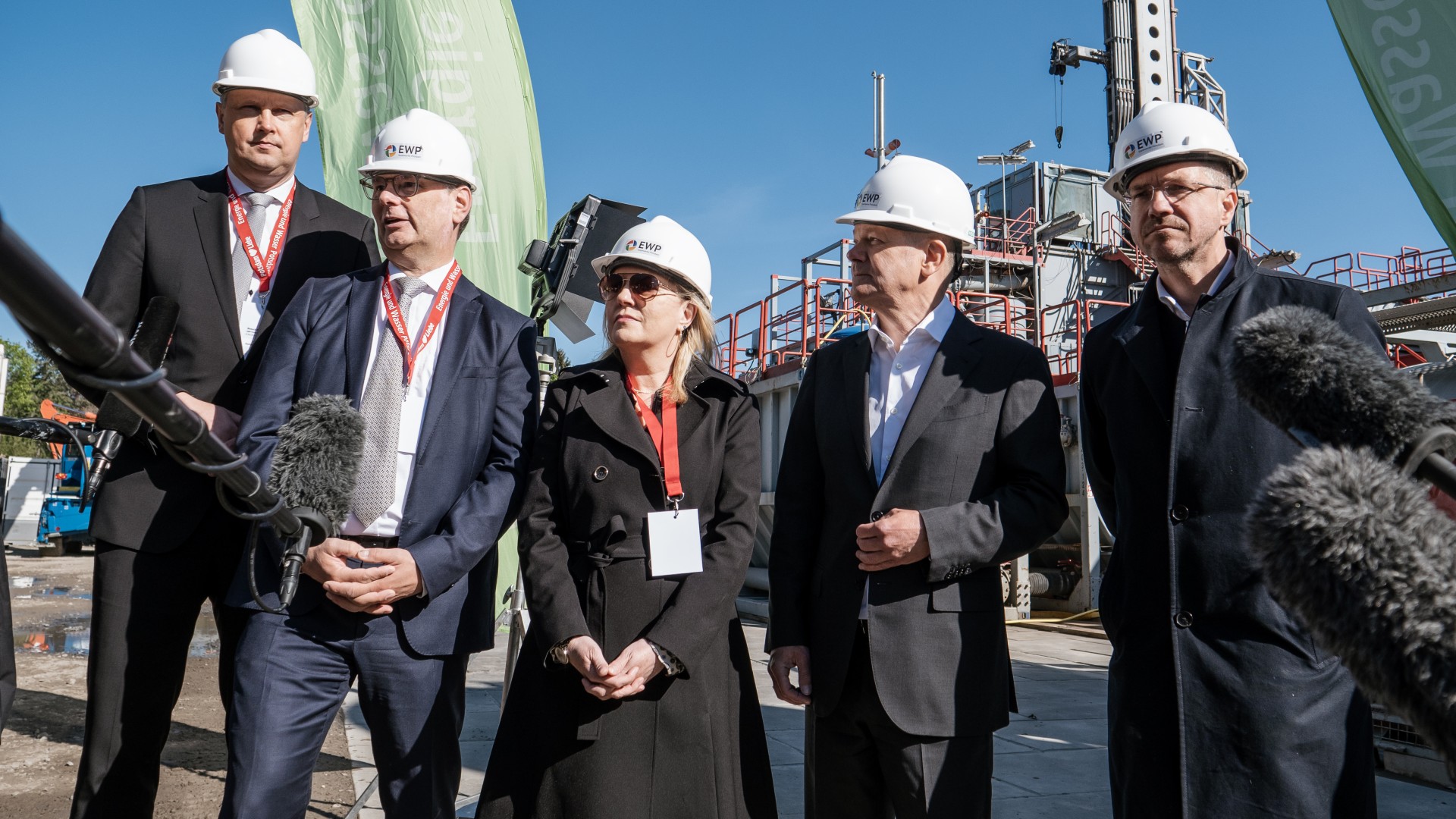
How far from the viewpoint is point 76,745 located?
17.6ft

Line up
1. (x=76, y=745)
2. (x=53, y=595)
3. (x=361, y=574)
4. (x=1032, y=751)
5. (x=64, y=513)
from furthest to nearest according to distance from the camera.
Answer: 1. (x=64, y=513)
2. (x=53, y=595)
3. (x=1032, y=751)
4. (x=76, y=745)
5. (x=361, y=574)

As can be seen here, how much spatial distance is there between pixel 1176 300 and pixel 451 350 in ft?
6.70

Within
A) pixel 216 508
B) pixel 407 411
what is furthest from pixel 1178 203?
pixel 216 508

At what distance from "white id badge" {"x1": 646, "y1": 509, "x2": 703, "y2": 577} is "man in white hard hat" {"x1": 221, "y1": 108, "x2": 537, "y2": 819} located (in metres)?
0.44

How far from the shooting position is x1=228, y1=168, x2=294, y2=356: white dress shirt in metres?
2.98

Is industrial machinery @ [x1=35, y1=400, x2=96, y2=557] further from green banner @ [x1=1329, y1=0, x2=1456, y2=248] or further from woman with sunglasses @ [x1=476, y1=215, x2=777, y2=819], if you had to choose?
green banner @ [x1=1329, y1=0, x2=1456, y2=248]

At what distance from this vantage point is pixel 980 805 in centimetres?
262

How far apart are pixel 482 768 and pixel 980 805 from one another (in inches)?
124

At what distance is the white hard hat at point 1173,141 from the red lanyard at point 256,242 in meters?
2.49

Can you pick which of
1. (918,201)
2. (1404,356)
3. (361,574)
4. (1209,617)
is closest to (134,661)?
(361,574)

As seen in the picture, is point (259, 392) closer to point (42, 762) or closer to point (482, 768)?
point (482, 768)

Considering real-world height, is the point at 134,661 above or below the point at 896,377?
below

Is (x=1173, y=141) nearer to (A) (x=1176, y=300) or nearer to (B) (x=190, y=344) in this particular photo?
(A) (x=1176, y=300)

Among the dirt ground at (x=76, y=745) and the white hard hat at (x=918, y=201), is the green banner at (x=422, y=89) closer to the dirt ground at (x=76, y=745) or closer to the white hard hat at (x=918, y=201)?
the dirt ground at (x=76, y=745)
